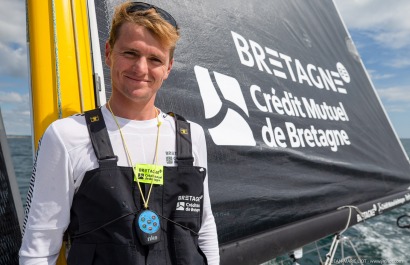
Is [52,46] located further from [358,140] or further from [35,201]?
[358,140]

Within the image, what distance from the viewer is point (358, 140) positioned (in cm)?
269

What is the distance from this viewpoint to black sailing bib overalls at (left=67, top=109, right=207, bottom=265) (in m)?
0.82

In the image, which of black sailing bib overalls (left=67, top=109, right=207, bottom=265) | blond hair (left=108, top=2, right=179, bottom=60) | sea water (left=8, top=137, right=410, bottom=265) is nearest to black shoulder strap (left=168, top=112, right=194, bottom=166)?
black sailing bib overalls (left=67, top=109, right=207, bottom=265)

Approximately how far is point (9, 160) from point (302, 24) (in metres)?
2.13

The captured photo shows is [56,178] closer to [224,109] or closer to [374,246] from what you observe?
[224,109]

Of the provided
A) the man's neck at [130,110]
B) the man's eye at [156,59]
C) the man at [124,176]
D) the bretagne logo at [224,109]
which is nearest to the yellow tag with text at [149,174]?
the man at [124,176]

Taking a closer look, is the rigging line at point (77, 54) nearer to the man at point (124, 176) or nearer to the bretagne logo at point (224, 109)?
the man at point (124, 176)

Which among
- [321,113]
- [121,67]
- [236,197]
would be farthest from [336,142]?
[121,67]

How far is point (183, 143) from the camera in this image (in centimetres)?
98

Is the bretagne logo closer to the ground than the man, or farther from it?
farther from it

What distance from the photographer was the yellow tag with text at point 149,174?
882mm

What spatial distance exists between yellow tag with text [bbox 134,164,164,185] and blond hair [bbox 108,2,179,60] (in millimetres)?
302

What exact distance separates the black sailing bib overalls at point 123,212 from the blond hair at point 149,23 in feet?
0.71

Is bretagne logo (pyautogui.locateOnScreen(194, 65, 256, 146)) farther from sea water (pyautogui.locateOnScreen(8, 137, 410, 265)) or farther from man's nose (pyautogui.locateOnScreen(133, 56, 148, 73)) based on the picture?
sea water (pyautogui.locateOnScreen(8, 137, 410, 265))
